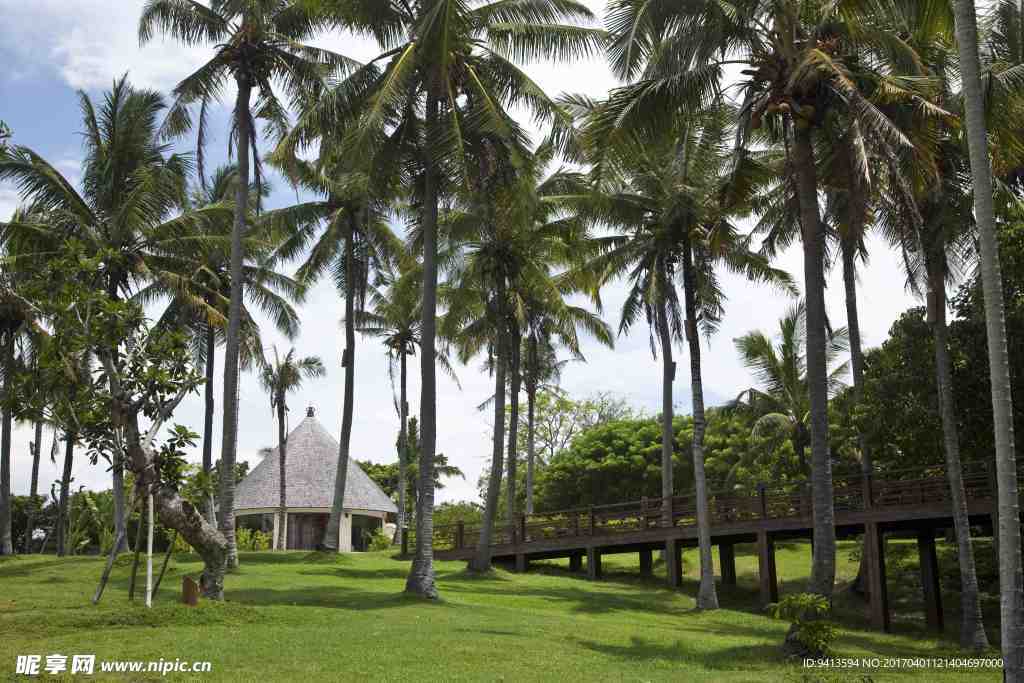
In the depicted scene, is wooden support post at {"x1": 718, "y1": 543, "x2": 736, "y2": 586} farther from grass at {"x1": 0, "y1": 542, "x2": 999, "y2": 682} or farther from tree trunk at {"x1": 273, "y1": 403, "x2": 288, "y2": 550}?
tree trunk at {"x1": 273, "y1": 403, "x2": 288, "y2": 550}

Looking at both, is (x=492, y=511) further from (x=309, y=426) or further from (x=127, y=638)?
(x=309, y=426)

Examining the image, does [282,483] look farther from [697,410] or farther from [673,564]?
[697,410]

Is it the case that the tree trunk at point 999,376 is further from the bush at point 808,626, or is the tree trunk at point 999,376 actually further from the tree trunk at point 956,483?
the tree trunk at point 956,483

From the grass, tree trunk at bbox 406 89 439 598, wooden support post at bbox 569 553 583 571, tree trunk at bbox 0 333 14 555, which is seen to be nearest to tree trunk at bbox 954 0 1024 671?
the grass

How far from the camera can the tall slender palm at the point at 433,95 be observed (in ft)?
67.7

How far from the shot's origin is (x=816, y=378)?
16.4m

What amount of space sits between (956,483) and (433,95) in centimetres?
1320

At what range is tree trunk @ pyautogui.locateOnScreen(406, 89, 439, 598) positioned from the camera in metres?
20.5

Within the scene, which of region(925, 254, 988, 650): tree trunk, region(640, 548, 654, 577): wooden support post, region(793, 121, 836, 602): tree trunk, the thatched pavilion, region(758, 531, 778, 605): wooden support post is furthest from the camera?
the thatched pavilion

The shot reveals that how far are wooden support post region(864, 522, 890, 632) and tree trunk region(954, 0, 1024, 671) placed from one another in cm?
1148

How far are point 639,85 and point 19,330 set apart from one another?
68.4ft

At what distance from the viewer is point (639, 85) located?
17.3 metres

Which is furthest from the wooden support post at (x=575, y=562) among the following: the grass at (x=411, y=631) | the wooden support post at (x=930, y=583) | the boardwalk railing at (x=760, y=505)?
the wooden support post at (x=930, y=583)

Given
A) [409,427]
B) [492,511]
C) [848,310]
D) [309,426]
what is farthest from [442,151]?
[409,427]
